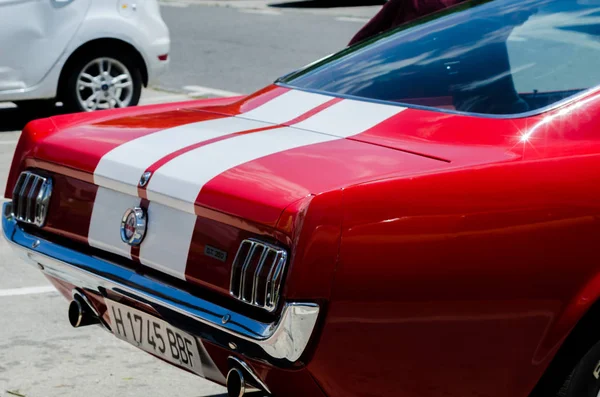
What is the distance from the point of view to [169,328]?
3146 millimetres

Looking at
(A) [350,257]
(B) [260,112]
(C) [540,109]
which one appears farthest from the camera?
(B) [260,112]

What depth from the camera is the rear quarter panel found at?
110 inches

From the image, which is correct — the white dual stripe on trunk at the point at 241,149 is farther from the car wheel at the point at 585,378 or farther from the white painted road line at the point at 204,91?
the white painted road line at the point at 204,91

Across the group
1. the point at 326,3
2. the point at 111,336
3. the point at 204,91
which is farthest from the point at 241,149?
the point at 326,3

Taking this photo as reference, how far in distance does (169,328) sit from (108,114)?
102 cm

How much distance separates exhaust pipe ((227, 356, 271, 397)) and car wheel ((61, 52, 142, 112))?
270 inches

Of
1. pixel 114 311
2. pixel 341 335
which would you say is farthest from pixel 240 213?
pixel 114 311

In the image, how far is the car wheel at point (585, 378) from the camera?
315 cm

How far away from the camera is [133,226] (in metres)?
3.21

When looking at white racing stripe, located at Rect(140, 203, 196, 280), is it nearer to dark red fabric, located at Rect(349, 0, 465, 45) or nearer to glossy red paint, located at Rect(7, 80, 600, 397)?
glossy red paint, located at Rect(7, 80, 600, 397)

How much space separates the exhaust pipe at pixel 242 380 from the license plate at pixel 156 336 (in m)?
0.17

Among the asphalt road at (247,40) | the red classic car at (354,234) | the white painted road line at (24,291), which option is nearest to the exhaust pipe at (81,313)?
the red classic car at (354,234)

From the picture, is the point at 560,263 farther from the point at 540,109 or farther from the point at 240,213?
the point at 240,213

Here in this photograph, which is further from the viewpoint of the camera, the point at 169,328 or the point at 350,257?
the point at 169,328
